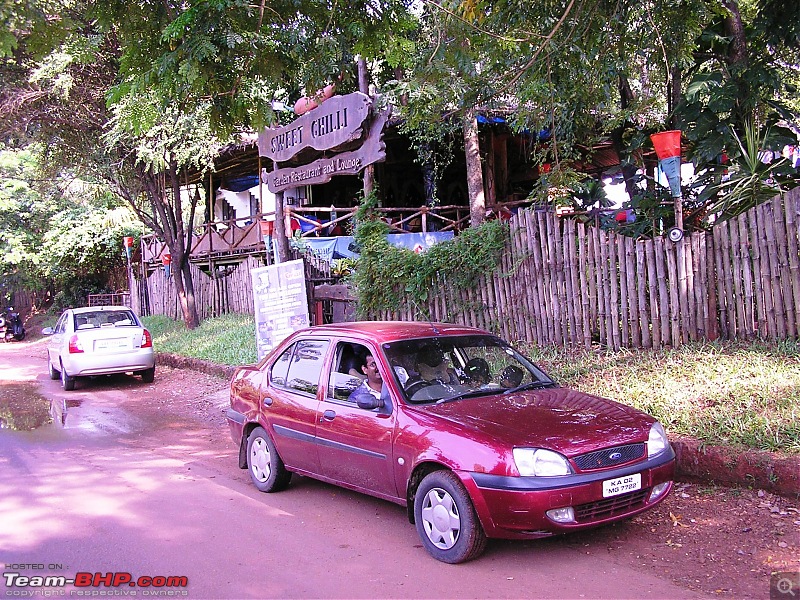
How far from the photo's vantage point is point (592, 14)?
763 cm

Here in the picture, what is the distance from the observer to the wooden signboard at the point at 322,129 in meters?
8.76

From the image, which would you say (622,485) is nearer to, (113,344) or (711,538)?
(711,538)

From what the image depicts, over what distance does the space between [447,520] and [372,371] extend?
1.39m

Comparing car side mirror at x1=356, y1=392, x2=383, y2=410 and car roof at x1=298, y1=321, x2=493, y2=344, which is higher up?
car roof at x1=298, y1=321, x2=493, y2=344

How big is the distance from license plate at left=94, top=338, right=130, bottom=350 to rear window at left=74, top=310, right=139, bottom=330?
440mm

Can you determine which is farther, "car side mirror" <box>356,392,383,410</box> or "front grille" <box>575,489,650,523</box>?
"car side mirror" <box>356,392,383,410</box>

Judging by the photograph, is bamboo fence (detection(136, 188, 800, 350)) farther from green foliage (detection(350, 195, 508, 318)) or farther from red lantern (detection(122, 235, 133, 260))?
red lantern (detection(122, 235, 133, 260))

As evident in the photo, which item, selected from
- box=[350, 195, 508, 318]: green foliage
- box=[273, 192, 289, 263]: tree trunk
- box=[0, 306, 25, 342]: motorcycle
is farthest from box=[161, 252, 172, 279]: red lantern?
box=[350, 195, 508, 318]: green foliage

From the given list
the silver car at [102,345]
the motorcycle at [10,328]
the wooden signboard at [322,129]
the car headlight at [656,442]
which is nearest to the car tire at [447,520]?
the car headlight at [656,442]

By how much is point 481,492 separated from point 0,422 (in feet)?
27.8

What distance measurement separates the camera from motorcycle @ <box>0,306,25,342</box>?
88.7 feet

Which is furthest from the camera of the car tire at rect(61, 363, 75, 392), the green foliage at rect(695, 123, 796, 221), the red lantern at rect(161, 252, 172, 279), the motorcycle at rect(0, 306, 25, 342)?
the motorcycle at rect(0, 306, 25, 342)

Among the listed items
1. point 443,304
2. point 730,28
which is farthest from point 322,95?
point 730,28

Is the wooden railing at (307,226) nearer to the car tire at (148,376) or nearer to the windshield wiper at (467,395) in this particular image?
the car tire at (148,376)
